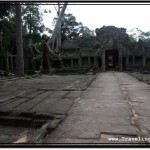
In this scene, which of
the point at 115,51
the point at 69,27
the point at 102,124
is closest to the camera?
the point at 102,124

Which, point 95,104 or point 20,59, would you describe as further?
point 20,59

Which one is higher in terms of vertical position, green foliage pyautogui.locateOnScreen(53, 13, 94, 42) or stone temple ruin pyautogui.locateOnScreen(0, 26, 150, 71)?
green foliage pyautogui.locateOnScreen(53, 13, 94, 42)

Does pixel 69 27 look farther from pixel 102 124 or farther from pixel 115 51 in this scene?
pixel 102 124

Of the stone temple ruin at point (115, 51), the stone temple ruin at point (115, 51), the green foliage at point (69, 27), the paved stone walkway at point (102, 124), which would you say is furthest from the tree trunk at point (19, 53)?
the green foliage at point (69, 27)

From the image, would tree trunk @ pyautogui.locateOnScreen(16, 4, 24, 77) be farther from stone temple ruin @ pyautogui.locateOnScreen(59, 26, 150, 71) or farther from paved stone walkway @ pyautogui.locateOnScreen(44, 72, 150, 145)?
stone temple ruin @ pyautogui.locateOnScreen(59, 26, 150, 71)

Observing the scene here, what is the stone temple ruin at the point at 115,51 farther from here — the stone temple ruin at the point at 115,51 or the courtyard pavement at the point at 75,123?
the courtyard pavement at the point at 75,123

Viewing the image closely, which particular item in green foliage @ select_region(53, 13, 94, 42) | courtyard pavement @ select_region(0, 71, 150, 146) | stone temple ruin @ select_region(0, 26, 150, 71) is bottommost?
courtyard pavement @ select_region(0, 71, 150, 146)

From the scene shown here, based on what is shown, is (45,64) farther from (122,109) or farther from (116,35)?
(122,109)

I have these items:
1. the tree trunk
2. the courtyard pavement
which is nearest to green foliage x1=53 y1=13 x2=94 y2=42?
the tree trunk

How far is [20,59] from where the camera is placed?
62.4ft

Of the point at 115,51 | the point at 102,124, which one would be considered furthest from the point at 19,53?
the point at 115,51

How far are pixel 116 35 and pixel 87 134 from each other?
31.5 metres

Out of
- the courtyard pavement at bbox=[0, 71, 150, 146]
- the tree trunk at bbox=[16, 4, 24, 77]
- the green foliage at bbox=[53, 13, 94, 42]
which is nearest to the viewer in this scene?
the courtyard pavement at bbox=[0, 71, 150, 146]

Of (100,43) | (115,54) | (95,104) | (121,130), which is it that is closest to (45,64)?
(100,43)
